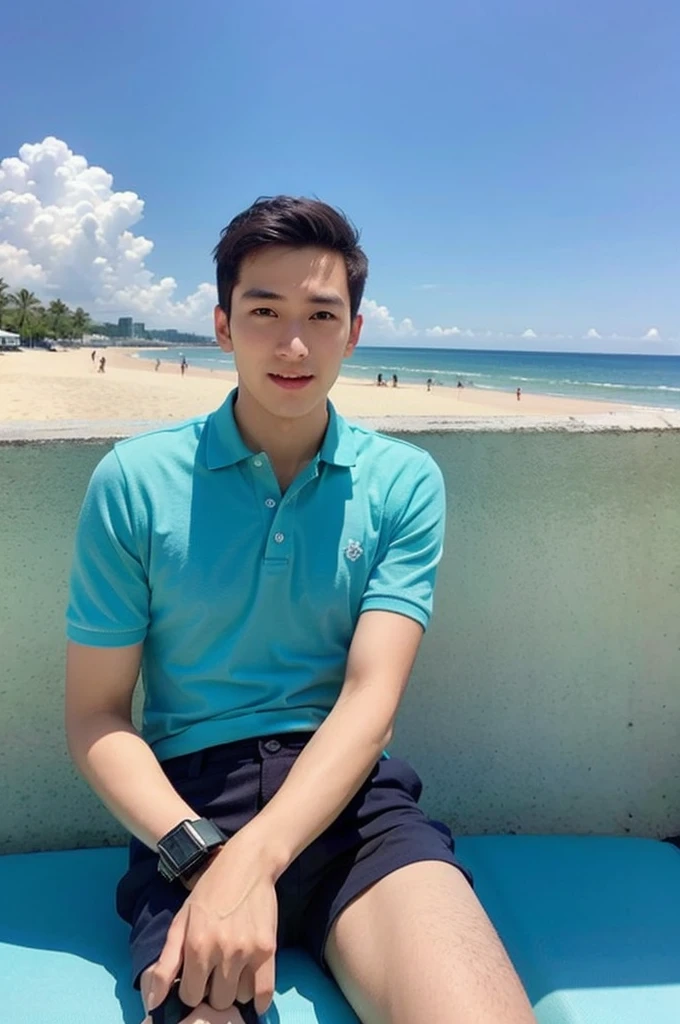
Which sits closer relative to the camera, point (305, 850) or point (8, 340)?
→ point (305, 850)

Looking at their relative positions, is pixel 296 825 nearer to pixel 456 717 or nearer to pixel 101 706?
pixel 101 706

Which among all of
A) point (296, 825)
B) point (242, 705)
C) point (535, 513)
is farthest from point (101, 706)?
point (535, 513)

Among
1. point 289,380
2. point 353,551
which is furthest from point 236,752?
point 289,380

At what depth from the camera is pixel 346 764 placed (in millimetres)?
1523

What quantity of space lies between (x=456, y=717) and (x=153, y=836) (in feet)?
3.67

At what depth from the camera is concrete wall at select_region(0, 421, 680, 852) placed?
219 cm

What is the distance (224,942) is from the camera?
1280 mm

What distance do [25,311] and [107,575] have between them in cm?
10148

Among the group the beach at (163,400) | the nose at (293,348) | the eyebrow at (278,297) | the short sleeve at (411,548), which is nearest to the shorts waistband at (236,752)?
the short sleeve at (411,548)

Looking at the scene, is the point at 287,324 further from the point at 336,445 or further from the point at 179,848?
the point at 179,848

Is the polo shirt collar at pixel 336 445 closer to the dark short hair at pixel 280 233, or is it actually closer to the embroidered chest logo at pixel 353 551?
the embroidered chest logo at pixel 353 551

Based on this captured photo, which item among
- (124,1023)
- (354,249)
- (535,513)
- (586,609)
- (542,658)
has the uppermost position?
(354,249)

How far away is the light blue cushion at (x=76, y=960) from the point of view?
148cm

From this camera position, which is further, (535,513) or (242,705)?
(535,513)
